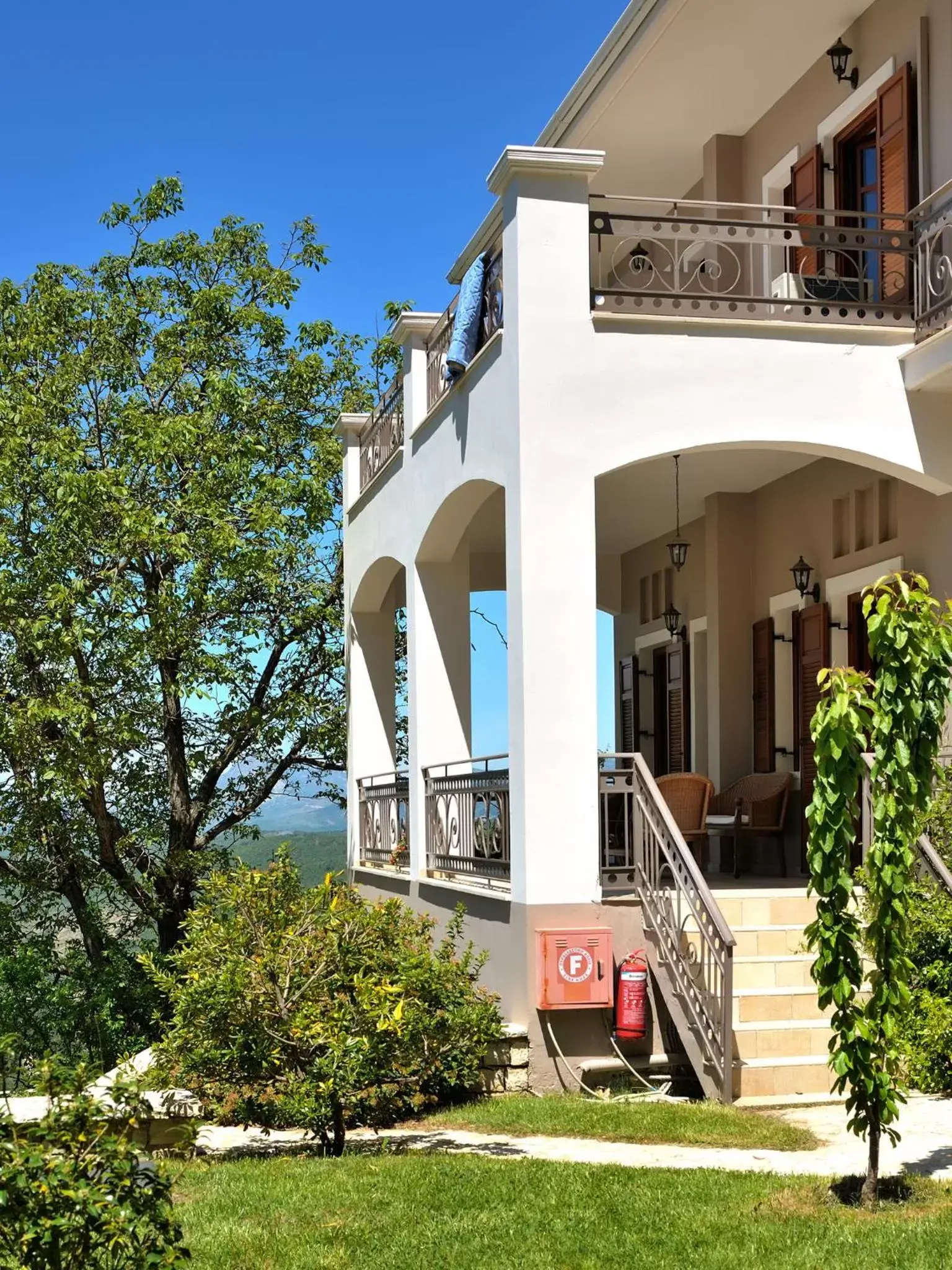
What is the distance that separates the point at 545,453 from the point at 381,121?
26106 millimetres

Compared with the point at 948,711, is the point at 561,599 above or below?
above

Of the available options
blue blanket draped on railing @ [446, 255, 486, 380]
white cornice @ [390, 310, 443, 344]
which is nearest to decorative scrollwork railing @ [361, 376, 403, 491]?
white cornice @ [390, 310, 443, 344]

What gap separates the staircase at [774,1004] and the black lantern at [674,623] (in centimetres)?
671

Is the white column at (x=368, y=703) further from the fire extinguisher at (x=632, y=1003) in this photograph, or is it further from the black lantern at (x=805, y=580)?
the fire extinguisher at (x=632, y=1003)

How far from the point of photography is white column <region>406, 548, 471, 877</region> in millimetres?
13828

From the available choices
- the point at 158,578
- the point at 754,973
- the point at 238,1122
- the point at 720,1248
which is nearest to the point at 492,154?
the point at 754,973

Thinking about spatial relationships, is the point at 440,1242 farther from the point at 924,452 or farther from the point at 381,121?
the point at 381,121

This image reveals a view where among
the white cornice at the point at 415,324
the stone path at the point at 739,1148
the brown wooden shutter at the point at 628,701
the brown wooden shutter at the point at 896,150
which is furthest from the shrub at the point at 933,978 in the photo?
the brown wooden shutter at the point at 628,701

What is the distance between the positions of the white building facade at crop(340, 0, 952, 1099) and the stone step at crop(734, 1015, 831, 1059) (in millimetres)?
24

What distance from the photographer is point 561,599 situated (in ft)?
33.9

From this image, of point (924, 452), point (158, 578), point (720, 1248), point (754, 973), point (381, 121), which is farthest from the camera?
point (381, 121)

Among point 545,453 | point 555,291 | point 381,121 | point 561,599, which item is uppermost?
point 381,121

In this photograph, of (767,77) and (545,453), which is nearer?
(545,453)

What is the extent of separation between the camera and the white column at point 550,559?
10219mm
